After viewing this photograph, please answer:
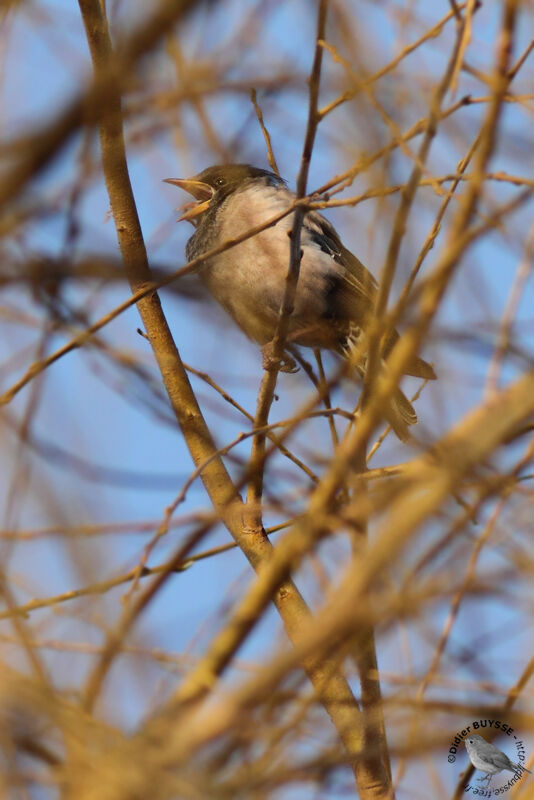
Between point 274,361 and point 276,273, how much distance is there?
157 cm

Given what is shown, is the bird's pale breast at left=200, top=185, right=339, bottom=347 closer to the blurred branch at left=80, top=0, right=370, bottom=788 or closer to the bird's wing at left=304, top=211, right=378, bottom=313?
the bird's wing at left=304, top=211, right=378, bottom=313

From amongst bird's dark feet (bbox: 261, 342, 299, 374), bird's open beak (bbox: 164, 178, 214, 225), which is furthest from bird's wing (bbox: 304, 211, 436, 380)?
bird's open beak (bbox: 164, 178, 214, 225)

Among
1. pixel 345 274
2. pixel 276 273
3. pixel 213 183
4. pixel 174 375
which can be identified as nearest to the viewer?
pixel 174 375

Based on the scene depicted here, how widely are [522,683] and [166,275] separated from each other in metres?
1.33

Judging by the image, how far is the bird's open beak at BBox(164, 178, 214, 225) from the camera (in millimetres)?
5312

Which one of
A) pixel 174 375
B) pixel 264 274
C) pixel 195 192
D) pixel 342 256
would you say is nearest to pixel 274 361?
pixel 174 375

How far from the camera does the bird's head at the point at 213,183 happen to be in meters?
5.25

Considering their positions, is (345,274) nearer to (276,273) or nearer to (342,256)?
(342,256)

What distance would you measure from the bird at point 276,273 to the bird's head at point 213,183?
0.06 feet

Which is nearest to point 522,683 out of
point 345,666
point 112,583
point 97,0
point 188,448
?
point 345,666

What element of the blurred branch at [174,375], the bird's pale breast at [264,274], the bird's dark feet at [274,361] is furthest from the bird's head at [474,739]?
the bird's pale breast at [264,274]

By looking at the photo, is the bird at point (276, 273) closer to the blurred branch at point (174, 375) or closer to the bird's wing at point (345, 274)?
the bird's wing at point (345, 274)

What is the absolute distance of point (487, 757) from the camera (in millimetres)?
2631

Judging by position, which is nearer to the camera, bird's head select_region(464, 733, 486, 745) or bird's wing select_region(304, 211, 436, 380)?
bird's head select_region(464, 733, 486, 745)
